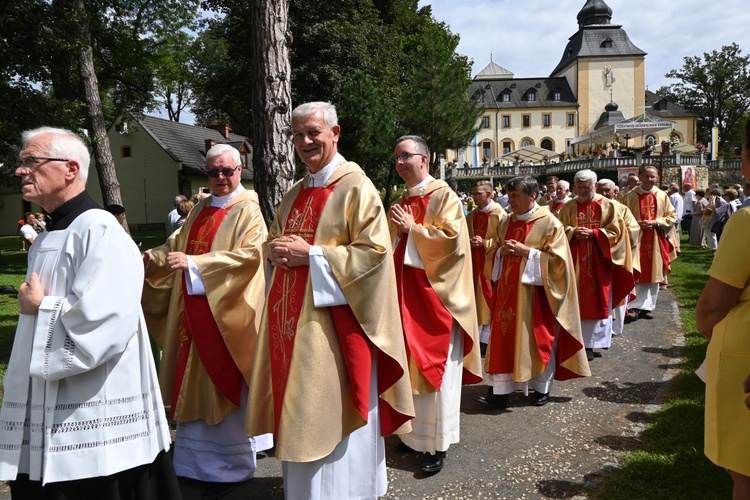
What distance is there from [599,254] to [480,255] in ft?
4.66

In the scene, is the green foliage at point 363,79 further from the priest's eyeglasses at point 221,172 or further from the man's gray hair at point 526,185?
the priest's eyeglasses at point 221,172

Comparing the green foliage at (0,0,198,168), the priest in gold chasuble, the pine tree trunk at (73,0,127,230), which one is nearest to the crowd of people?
the priest in gold chasuble

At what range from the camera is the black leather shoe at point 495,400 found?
18.2ft

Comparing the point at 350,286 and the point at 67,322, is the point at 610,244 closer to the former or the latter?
the point at 350,286

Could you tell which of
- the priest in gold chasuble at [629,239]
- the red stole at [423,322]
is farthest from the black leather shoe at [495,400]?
the priest in gold chasuble at [629,239]

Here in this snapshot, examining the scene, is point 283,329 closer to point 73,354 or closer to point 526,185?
point 73,354

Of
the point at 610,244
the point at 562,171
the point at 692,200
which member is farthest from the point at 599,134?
the point at 610,244

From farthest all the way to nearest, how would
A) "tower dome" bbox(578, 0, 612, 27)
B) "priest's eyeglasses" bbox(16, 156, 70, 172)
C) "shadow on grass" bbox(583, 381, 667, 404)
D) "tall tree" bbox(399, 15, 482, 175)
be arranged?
1. "tower dome" bbox(578, 0, 612, 27)
2. "tall tree" bbox(399, 15, 482, 175)
3. "shadow on grass" bbox(583, 381, 667, 404)
4. "priest's eyeglasses" bbox(16, 156, 70, 172)

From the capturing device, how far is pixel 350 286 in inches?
121

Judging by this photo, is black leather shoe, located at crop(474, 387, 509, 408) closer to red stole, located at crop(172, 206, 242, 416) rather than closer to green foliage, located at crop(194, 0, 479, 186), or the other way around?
red stole, located at crop(172, 206, 242, 416)

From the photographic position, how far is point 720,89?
205 ft

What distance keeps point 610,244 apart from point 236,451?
A: 195 inches

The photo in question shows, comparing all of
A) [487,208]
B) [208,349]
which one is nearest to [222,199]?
[208,349]

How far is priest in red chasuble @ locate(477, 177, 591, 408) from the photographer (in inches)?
213
